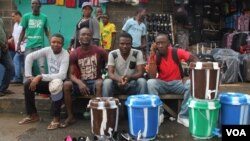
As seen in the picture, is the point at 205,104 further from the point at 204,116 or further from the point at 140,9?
the point at 140,9

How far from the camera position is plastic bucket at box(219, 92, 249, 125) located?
506 centimetres

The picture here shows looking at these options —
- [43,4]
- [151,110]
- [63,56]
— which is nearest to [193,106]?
[151,110]

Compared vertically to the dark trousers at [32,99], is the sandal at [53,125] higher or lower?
lower

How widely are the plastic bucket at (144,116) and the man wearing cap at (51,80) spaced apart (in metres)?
1.32

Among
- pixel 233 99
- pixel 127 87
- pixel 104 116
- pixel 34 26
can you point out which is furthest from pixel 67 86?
pixel 233 99

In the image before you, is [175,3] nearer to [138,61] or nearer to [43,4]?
[43,4]

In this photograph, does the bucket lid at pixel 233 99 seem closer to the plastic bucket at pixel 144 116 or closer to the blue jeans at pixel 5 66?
the plastic bucket at pixel 144 116

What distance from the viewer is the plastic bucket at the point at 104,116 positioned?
16.5 ft

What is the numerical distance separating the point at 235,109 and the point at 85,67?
8.01 ft

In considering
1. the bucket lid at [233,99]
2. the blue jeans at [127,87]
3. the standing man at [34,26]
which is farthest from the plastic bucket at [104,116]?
the standing man at [34,26]

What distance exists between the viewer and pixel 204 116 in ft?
16.9

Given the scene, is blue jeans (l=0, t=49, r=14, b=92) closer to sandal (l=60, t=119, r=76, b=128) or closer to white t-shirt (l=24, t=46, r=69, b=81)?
white t-shirt (l=24, t=46, r=69, b=81)

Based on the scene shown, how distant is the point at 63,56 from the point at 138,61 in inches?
47.6

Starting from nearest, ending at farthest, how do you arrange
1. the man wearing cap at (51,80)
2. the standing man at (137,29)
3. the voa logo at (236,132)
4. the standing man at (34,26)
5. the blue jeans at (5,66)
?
the voa logo at (236,132)
the man wearing cap at (51,80)
the blue jeans at (5,66)
the standing man at (34,26)
the standing man at (137,29)
